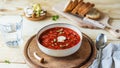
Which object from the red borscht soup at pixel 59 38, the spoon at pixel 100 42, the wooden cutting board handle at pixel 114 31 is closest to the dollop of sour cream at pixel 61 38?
the red borscht soup at pixel 59 38

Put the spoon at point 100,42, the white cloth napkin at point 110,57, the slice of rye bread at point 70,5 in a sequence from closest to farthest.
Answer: the white cloth napkin at point 110,57
the spoon at point 100,42
the slice of rye bread at point 70,5

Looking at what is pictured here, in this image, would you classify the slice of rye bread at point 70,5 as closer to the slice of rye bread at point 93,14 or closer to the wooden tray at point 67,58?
the slice of rye bread at point 93,14

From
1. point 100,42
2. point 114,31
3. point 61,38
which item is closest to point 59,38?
point 61,38

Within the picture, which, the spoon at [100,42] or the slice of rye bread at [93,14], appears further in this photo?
the slice of rye bread at [93,14]

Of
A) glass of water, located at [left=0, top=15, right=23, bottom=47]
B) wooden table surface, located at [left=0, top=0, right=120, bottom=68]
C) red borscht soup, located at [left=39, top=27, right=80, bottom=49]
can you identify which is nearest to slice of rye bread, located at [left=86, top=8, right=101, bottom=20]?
wooden table surface, located at [left=0, top=0, right=120, bottom=68]

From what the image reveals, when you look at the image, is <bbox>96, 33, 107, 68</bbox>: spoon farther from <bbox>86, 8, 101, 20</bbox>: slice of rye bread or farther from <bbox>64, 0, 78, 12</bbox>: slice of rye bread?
<bbox>64, 0, 78, 12</bbox>: slice of rye bread

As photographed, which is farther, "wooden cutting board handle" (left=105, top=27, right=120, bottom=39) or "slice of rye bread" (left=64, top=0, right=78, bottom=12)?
"slice of rye bread" (left=64, top=0, right=78, bottom=12)

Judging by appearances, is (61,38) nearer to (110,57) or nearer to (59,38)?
(59,38)
